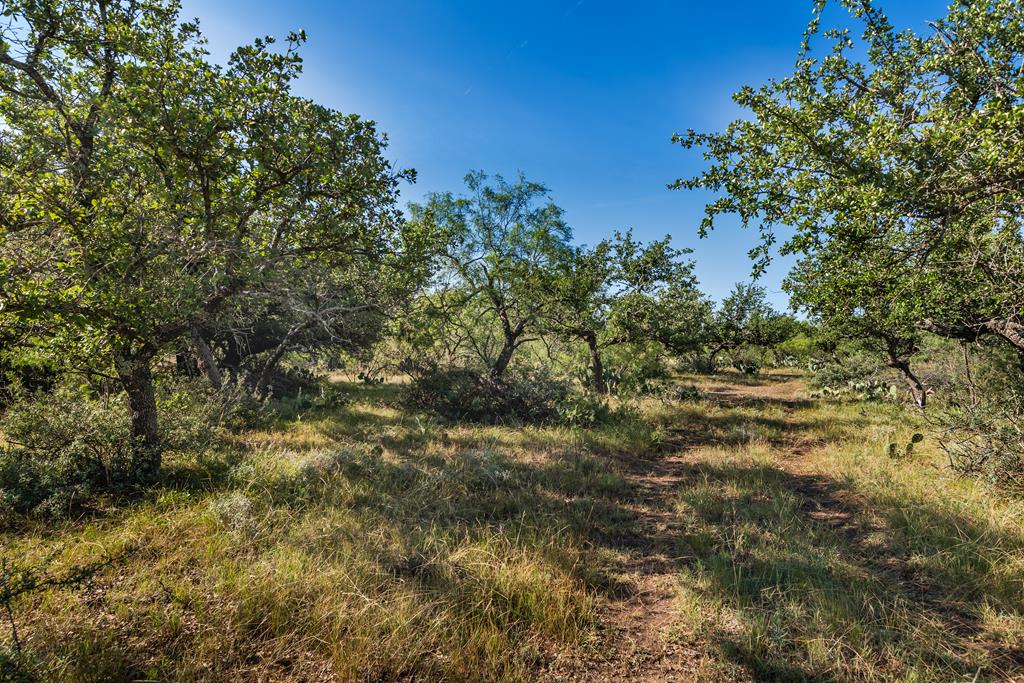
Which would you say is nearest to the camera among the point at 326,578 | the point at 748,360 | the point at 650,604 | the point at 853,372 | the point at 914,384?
the point at 326,578

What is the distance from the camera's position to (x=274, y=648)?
3.03m

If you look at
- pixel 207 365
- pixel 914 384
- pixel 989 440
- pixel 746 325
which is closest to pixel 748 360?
pixel 746 325

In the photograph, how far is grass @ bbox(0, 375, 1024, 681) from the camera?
300 centimetres

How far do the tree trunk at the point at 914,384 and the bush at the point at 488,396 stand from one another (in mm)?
13190

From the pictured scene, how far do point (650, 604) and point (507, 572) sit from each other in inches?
57.0

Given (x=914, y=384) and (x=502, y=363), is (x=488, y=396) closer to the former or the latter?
(x=502, y=363)

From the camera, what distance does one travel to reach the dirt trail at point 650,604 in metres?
3.08

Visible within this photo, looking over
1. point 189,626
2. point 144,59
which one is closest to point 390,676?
point 189,626

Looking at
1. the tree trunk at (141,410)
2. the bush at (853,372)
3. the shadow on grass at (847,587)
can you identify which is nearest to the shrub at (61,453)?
the tree trunk at (141,410)

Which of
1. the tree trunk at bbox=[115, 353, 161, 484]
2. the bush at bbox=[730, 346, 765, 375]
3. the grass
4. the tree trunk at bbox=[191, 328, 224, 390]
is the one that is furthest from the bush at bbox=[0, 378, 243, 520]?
the bush at bbox=[730, 346, 765, 375]

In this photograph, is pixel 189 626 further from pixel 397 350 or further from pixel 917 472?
pixel 397 350

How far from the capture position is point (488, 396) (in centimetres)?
1259

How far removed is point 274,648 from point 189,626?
0.77 m

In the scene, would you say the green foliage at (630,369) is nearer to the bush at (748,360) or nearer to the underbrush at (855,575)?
the underbrush at (855,575)
